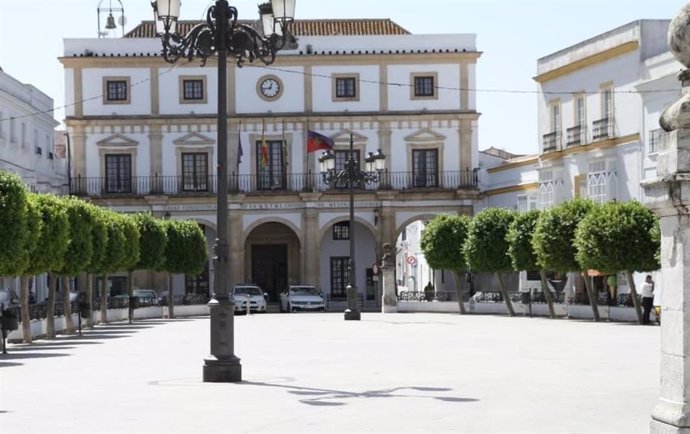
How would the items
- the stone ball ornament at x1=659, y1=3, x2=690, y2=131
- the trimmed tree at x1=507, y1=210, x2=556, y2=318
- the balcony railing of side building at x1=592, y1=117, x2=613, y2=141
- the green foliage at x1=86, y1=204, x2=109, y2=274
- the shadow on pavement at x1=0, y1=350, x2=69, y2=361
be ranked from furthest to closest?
the balcony railing of side building at x1=592, y1=117, x2=613, y2=141 < the trimmed tree at x1=507, y1=210, x2=556, y2=318 < the green foliage at x1=86, y1=204, x2=109, y2=274 < the shadow on pavement at x1=0, y1=350, x2=69, y2=361 < the stone ball ornament at x1=659, y1=3, x2=690, y2=131

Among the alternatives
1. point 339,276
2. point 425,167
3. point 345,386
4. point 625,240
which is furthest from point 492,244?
point 345,386

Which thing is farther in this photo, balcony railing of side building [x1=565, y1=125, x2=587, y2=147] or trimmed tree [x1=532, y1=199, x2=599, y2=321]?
balcony railing of side building [x1=565, y1=125, x2=587, y2=147]

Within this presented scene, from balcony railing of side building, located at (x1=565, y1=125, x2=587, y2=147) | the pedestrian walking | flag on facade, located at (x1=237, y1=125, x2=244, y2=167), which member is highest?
flag on facade, located at (x1=237, y1=125, x2=244, y2=167)

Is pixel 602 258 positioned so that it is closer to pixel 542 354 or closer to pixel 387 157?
pixel 542 354

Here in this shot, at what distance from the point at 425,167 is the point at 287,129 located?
270 inches

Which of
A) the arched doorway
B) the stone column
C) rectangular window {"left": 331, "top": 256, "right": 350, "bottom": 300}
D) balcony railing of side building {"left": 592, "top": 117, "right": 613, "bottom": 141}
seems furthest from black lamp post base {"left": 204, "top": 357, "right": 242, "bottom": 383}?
the arched doorway

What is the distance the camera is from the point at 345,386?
17109 mm

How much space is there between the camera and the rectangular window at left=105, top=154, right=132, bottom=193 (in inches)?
2483

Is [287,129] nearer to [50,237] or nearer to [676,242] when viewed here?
[50,237]

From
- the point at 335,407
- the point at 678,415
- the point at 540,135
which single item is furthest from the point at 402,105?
the point at 678,415

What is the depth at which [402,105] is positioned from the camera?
63.8 m

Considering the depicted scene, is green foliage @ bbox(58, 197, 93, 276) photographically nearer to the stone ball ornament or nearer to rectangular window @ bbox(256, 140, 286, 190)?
the stone ball ornament

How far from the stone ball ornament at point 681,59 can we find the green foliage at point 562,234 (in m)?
30.8

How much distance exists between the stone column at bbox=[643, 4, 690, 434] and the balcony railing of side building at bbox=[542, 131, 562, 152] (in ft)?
138
